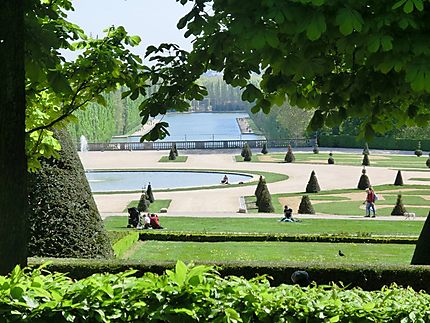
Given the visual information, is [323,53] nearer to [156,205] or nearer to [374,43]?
[374,43]

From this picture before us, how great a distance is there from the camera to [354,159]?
63531mm

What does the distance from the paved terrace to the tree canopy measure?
22.5 meters

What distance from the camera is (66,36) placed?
9891 mm

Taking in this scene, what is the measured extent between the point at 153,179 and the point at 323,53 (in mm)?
43165

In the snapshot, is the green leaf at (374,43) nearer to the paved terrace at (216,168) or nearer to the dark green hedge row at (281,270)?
the dark green hedge row at (281,270)

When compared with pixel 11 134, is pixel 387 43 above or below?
above

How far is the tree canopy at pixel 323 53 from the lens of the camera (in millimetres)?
5039

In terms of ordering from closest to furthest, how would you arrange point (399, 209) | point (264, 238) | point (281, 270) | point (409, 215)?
point (281, 270), point (264, 238), point (409, 215), point (399, 209)

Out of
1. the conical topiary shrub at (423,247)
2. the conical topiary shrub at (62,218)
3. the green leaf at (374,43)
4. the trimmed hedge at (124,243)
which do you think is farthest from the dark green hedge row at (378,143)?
the green leaf at (374,43)

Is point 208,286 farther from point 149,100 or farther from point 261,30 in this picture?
point 149,100

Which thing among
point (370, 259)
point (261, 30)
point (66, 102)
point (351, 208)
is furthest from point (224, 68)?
point (351, 208)

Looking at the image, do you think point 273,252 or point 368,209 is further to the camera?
point 368,209

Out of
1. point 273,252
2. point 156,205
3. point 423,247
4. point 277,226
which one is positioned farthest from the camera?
point 156,205

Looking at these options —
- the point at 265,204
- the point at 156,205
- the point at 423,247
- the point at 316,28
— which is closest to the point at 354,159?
the point at 156,205
